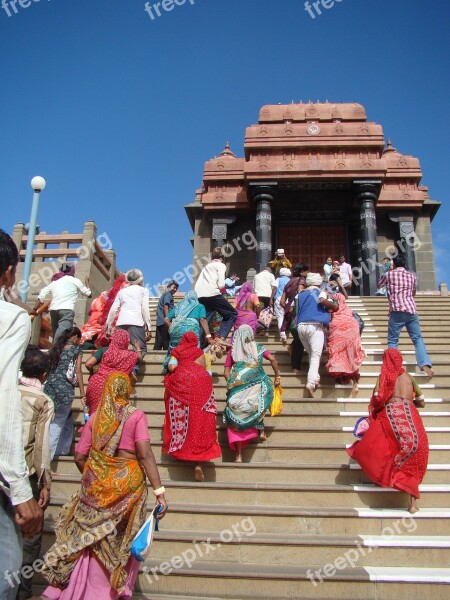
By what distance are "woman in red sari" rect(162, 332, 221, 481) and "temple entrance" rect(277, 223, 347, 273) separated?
12465mm

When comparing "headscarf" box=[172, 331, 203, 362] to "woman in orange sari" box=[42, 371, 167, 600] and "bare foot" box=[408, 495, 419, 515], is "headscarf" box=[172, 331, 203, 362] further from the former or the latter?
"bare foot" box=[408, 495, 419, 515]

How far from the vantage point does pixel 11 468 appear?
1.93 metres

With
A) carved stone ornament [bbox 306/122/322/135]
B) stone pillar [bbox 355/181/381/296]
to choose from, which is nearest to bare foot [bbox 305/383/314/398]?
stone pillar [bbox 355/181/381/296]

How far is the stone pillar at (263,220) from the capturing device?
50.0 feet

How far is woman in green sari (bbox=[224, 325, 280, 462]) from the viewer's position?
512 cm

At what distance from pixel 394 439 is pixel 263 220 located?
38.2 feet

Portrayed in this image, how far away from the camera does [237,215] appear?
17016mm

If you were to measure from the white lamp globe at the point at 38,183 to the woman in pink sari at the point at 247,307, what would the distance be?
3.97 metres

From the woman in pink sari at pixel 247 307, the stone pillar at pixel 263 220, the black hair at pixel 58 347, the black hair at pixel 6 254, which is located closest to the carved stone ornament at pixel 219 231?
the stone pillar at pixel 263 220

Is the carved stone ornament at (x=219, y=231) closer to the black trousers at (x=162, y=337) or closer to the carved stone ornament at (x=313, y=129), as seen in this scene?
the carved stone ornament at (x=313, y=129)

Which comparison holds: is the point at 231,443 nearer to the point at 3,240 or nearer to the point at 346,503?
the point at 346,503

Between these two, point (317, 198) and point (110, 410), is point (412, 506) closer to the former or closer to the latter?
point (110, 410)

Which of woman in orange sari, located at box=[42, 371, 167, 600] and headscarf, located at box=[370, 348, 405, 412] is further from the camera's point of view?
headscarf, located at box=[370, 348, 405, 412]

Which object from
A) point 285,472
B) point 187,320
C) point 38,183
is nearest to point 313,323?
point 187,320
